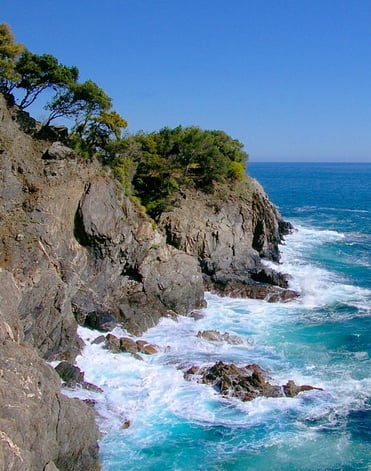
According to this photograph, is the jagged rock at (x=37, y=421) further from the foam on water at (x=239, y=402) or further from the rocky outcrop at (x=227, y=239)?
the rocky outcrop at (x=227, y=239)

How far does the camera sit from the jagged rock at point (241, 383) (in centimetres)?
2848

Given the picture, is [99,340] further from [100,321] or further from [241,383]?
[241,383]

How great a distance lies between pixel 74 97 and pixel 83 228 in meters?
12.6

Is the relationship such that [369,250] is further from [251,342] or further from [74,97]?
[74,97]

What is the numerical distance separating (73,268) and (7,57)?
738 inches

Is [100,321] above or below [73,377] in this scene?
Result: above

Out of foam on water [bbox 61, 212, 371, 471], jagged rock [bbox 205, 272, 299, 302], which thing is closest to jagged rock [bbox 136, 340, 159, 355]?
foam on water [bbox 61, 212, 371, 471]

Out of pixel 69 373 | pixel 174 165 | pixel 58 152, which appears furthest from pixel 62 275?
pixel 174 165

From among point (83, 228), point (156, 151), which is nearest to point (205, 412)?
point (83, 228)

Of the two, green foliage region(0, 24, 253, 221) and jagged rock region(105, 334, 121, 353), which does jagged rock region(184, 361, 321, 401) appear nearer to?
jagged rock region(105, 334, 121, 353)

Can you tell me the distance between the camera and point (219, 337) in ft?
119

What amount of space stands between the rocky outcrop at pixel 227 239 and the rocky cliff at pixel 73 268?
0.42 feet

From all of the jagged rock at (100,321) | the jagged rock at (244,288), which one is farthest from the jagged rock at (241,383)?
the jagged rock at (244,288)

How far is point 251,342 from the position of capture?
36.2 metres
